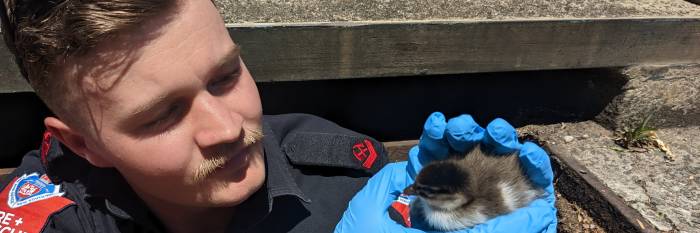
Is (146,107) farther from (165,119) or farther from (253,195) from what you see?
(253,195)

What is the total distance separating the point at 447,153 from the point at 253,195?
1.28 meters

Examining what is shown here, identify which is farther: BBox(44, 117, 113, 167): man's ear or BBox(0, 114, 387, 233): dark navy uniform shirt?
BBox(0, 114, 387, 233): dark navy uniform shirt

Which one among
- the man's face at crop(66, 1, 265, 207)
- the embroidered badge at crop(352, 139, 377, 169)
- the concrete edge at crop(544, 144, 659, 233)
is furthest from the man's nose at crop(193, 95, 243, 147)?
the concrete edge at crop(544, 144, 659, 233)

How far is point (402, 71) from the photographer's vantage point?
285 cm

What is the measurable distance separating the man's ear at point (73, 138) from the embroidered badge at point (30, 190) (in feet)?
1.19

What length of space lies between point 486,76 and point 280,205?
2.06 metres

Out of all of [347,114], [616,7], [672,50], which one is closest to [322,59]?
[347,114]

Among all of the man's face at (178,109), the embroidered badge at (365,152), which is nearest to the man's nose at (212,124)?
the man's face at (178,109)

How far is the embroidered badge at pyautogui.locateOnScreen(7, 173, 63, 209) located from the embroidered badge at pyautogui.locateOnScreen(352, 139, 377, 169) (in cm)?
120

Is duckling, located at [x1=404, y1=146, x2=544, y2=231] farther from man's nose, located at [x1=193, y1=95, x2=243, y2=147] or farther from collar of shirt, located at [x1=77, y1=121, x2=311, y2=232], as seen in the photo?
man's nose, located at [x1=193, y1=95, x2=243, y2=147]

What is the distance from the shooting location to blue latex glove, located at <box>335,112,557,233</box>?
2.16 metres

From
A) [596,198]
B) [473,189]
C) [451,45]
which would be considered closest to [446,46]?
[451,45]

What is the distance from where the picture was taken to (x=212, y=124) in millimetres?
1332

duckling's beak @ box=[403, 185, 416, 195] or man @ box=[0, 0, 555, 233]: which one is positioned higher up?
man @ box=[0, 0, 555, 233]
